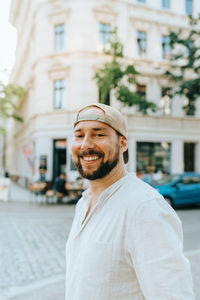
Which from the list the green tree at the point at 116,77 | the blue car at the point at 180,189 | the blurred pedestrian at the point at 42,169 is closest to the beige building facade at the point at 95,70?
the blurred pedestrian at the point at 42,169

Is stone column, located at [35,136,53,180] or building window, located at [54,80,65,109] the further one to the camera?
building window, located at [54,80,65,109]

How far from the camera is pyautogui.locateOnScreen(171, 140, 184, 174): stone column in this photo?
72.7 ft

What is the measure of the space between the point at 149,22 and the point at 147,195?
76.1 ft

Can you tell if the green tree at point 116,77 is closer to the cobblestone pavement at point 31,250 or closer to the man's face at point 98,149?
the cobblestone pavement at point 31,250

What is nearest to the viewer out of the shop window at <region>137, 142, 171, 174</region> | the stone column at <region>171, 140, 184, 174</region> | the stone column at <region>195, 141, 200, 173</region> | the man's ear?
the man's ear

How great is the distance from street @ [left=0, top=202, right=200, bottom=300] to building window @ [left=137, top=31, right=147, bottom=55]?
14.0m

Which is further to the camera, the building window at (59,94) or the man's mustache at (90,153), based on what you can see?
the building window at (59,94)

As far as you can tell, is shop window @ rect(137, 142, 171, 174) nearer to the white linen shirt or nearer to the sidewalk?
the sidewalk

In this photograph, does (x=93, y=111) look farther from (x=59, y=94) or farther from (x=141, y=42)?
(x=141, y=42)

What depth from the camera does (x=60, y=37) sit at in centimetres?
2102

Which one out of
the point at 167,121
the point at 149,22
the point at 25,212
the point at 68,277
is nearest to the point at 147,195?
the point at 68,277

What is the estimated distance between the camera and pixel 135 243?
1.32 m

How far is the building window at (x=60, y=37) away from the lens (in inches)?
824

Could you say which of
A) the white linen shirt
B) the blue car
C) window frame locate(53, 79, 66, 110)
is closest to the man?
the white linen shirt
